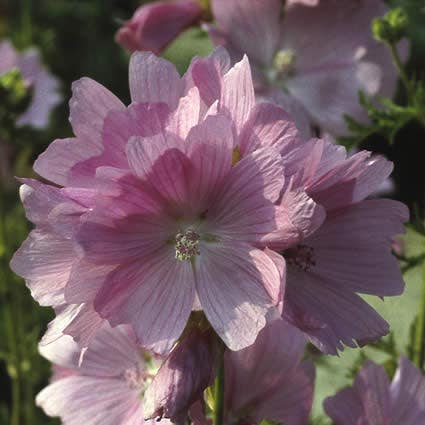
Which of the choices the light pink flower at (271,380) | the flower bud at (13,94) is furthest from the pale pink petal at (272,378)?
the flower bud at (13,94)

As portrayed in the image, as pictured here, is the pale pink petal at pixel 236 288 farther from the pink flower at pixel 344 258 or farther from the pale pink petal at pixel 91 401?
the pale pink petal at pixel 91 401

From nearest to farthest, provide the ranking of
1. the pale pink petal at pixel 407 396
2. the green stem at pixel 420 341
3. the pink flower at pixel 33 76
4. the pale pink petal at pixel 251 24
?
the pale pink petal at pixel 407 396 < the green stem at pixel 420 341 < the pale pink petal at pixel 251 24 < the pink flower at pixel 33 76

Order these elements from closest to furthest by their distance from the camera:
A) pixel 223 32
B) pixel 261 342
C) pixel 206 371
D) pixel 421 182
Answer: pixel 206 371 → pixel 261 342 → pixel 223 32 → pixel 421 182

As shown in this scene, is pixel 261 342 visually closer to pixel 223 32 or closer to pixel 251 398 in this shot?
pixel 251 398

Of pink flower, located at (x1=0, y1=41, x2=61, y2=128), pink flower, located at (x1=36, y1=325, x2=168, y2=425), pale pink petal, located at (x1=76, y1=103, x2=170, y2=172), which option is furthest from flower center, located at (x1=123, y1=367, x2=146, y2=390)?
pink flower, located at (x1=0, y1=41, x2=61, y2=128)

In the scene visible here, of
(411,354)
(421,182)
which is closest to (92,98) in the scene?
(411,354)
